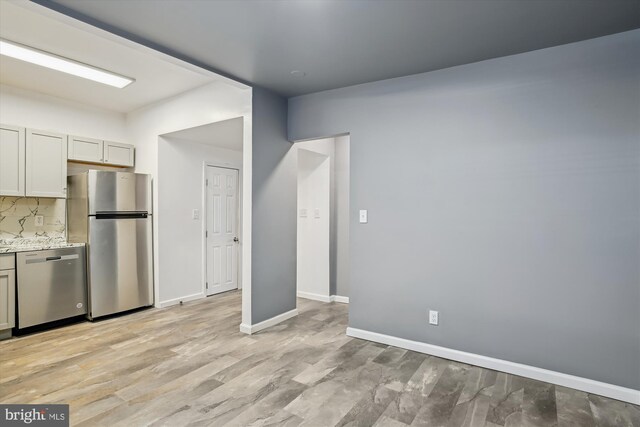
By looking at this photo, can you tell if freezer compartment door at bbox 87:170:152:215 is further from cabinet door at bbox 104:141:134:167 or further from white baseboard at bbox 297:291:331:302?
white baseboard at bbox 297:291:331:302

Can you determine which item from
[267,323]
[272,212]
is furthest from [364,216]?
[267,323]

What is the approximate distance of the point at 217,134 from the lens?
175 inches

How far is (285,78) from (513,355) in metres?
3.17

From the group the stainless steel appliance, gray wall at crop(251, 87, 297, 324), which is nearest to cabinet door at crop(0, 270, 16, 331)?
the stainless steel appliance

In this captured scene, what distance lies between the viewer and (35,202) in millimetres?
4137

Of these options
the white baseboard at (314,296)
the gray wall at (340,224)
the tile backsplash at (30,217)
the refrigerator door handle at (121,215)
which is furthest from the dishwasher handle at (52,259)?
the gray wall at (340,224)

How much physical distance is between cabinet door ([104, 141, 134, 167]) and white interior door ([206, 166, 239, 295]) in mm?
1077

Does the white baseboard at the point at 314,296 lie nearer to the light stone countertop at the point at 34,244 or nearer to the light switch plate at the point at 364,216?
the light switch plate at the point at 364,216

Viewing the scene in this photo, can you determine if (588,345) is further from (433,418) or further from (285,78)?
(285,78)

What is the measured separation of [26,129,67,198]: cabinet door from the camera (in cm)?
376

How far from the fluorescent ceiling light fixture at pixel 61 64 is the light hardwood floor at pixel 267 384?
273cm

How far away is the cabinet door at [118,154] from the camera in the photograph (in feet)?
14.8

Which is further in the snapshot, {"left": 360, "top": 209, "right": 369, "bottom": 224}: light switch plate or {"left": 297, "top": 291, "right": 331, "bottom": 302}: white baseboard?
{"left": 297, "top": 291, "right": 331, "bottom": 302}: white baseboard

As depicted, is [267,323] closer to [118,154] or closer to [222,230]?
[222,230]
